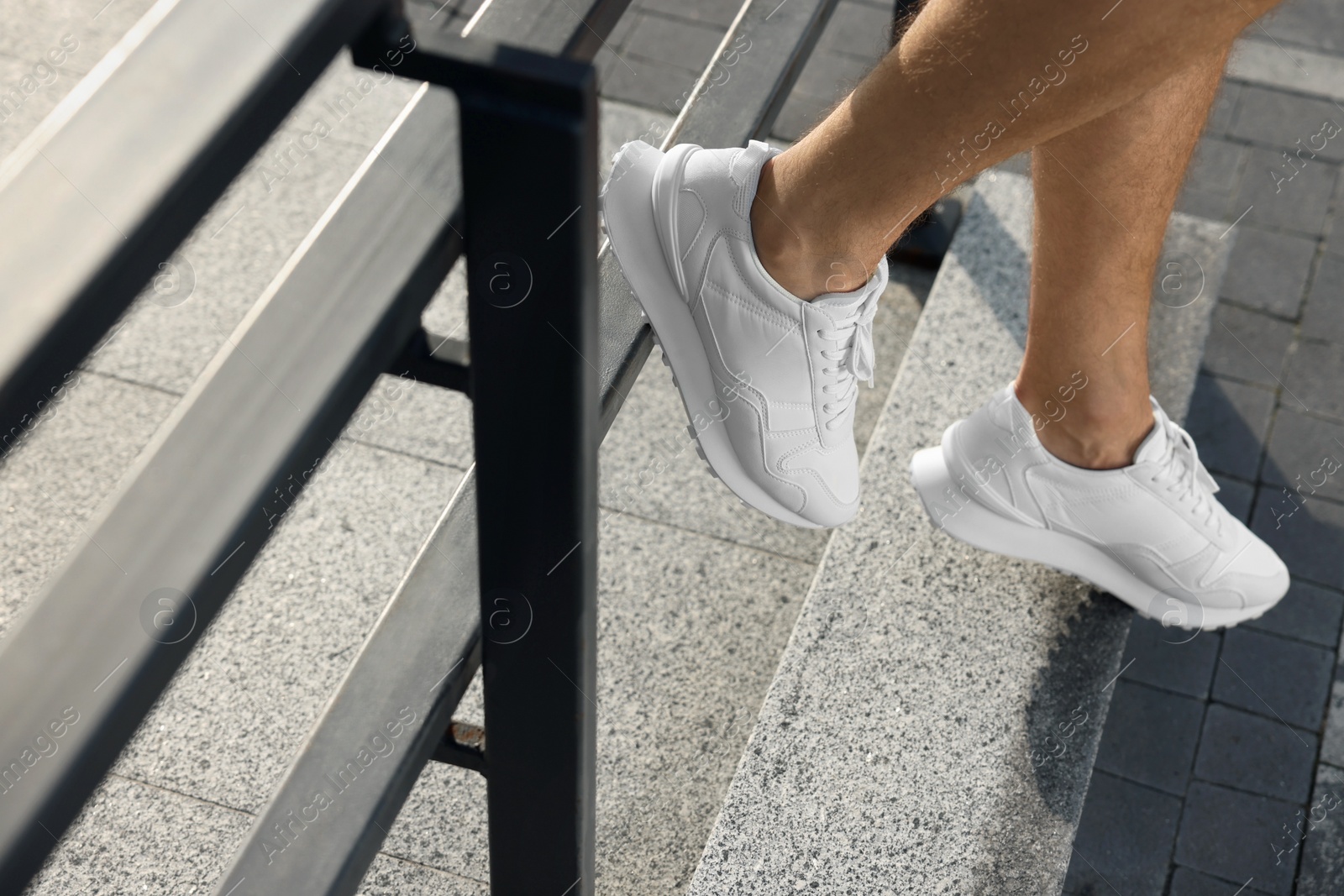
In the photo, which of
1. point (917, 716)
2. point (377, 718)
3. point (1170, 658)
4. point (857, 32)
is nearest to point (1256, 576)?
point (1170, 658)

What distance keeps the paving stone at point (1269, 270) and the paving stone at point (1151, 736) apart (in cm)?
125

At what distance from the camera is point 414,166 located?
2.65 ft

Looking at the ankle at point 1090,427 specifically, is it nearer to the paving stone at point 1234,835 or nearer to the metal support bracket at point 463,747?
the paving stone at point 1234,835

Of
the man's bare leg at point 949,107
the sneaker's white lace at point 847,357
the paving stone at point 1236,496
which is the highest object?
the man's bare leg at point 949,107

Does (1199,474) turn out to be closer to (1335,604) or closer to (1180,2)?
(1335,604)

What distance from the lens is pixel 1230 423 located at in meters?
2.75

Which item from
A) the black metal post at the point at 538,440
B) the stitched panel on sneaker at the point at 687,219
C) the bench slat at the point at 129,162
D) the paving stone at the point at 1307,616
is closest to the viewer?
the bench slat at the point at 129,162

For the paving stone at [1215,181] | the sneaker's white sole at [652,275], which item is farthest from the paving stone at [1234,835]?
the paving stone at [1215,181]

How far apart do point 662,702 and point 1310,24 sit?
11.0 ft

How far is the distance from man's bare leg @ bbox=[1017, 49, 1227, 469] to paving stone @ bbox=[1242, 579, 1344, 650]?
818 millimetres

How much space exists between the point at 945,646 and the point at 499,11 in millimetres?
1348

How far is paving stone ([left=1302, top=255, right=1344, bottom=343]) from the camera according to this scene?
2.98m

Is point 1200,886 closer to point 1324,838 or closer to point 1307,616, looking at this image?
point 1324,838

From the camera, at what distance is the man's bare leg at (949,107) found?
45.0 inches
